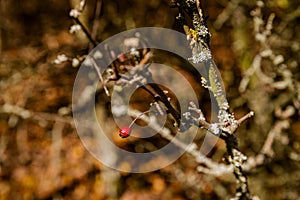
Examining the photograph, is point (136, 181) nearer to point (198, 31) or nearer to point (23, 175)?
point (23, 175)

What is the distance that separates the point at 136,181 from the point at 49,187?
887 mm

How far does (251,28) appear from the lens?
3.67 metres

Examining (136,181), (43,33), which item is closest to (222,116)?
(136,181)

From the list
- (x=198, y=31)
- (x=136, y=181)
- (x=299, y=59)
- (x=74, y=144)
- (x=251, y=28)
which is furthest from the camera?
(x=74, y=144)

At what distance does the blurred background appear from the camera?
327cm

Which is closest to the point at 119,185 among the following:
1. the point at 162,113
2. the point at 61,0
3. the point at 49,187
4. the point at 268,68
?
the point at 49,187

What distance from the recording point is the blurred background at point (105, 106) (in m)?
3.27

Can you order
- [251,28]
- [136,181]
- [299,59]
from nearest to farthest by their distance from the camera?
[299,59] < [251,28] < [136,181]

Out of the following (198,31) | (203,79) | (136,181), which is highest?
(198,31)

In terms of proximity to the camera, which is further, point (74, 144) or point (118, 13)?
point (74, 144)

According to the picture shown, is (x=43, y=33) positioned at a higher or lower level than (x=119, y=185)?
higher

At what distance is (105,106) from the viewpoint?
394cm

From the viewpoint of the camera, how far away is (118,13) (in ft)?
12.9

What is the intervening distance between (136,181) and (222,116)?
11.7ft
